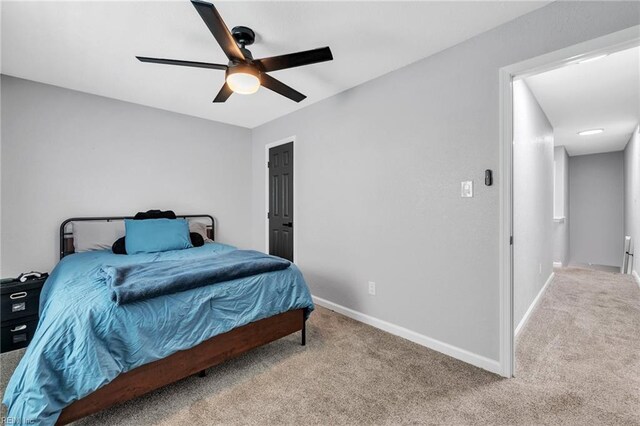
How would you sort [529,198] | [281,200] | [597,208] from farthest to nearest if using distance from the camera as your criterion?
[597,208]
[281,200]
[529,198]

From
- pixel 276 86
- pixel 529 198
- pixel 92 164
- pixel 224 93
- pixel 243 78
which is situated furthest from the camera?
pixel 92 164

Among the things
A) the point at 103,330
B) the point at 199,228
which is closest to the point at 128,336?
the point at 103,330

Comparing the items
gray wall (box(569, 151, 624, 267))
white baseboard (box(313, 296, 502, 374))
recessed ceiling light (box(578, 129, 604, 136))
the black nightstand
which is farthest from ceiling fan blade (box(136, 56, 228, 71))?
gray wall (box(569, 151, 624, 267))

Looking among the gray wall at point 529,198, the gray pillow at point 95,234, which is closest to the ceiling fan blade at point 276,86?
the gray wall at point 529,198

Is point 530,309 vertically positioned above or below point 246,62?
below

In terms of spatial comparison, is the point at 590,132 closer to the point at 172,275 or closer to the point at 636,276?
the point at 636,276

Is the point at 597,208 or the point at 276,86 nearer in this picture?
the point at 276,86

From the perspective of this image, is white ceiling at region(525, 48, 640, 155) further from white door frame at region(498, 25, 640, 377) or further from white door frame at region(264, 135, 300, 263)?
white door frame at region(264, 135, 300, 263)

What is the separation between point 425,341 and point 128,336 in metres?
2.20

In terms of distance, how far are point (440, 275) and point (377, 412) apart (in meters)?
1.17

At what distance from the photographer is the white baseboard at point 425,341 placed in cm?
213

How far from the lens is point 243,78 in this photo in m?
2.05

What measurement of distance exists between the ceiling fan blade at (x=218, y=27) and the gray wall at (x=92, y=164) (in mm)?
2353

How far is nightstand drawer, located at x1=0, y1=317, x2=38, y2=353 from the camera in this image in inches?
96.3
